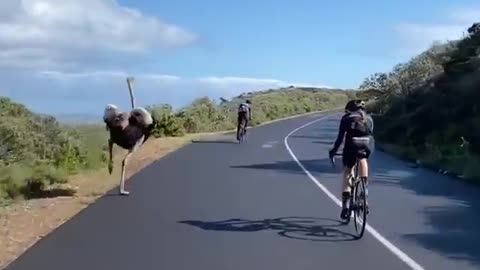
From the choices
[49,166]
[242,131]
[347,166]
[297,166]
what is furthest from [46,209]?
[242,131]

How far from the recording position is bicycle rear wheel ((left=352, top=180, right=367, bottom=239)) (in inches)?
472

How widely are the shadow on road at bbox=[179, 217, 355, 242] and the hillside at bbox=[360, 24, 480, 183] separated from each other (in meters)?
9.25

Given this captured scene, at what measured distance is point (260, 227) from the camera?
1285 cm

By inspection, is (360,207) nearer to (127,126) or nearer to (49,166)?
(127,126)

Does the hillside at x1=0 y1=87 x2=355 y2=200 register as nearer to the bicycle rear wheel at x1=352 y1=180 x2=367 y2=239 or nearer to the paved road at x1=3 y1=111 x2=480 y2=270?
the paved road at x1=3 y1=111 x2=480 y2=270

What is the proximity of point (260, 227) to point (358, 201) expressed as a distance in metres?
1.53

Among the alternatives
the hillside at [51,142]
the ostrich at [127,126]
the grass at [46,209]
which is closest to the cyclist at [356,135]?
the grass at [46,209]

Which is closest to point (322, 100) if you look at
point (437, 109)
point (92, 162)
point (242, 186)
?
point (437, 109)

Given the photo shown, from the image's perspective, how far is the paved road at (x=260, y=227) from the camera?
33.3 feet

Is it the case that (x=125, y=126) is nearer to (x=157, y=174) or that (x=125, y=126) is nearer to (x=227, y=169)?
(x=157, y=174)

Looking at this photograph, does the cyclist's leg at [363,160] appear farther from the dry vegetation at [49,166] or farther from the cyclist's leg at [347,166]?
the dry vegetation at [49,166]

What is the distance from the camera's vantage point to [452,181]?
70.6 ft

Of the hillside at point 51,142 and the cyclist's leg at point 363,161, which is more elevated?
the cyclist's leg at point 363,161

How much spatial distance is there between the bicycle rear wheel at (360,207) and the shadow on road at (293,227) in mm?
185
